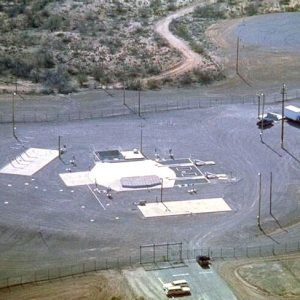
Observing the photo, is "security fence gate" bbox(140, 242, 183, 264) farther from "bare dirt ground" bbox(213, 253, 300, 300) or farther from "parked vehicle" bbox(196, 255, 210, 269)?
"bare dirt ground" bbox(213, 253, 300, 300)

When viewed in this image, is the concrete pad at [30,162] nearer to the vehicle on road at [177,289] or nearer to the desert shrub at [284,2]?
the vehicle on road at [177,289]

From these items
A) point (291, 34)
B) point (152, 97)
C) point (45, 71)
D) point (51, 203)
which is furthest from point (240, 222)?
point (291, 34)

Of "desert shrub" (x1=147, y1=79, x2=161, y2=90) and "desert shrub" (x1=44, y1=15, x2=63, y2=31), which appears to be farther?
"desert shrub" (x1=44, y1=15, x2=63, y2=31)

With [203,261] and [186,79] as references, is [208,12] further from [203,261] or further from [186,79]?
[203,261]

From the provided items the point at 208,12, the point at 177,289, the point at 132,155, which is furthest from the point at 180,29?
the point at 177,289

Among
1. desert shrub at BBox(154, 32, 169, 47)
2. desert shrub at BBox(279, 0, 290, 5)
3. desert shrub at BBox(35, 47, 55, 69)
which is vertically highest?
desert shrub at BBox(279, 0, 290, 5)

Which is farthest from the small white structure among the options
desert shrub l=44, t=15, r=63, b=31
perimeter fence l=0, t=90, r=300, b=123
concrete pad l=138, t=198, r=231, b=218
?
desert shrub l=44, t=15, r=63, b=31

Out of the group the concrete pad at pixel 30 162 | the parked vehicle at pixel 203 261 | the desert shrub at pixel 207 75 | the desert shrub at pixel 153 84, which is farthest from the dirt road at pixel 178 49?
the parked vehicle at pixel 203 261
